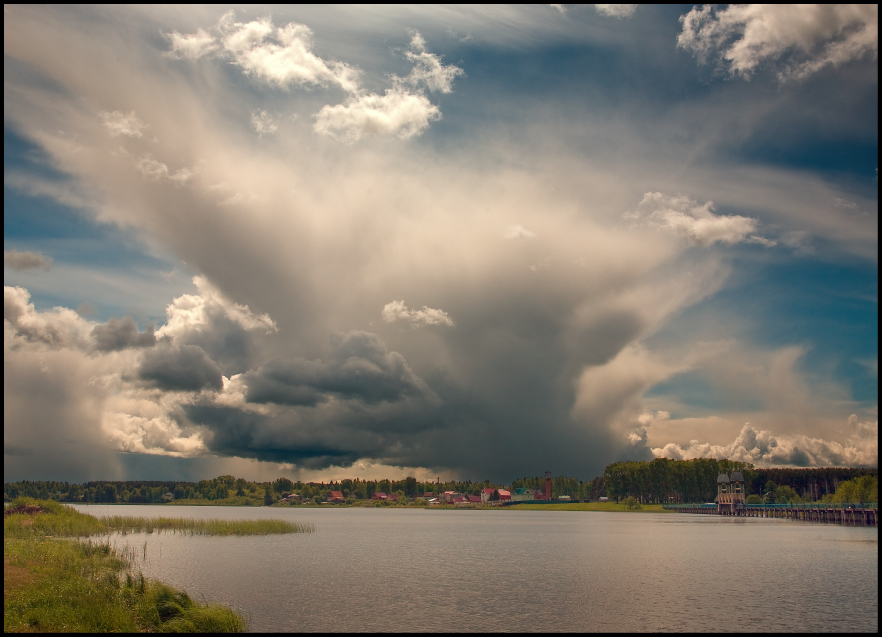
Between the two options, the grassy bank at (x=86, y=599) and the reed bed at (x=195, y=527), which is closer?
the grassy bank at (x=86, y=599)

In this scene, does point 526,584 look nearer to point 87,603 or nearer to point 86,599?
point 86,599

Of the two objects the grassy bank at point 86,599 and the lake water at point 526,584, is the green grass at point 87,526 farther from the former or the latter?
the grassy bank at point 86,599

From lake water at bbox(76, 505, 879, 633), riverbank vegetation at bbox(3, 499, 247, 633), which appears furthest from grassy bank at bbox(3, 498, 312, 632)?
lake water at bbox(76, 505, 879, 633)

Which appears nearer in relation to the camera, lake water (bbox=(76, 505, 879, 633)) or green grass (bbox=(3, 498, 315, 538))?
lake water (bbox=(76, 505, 879, 633))

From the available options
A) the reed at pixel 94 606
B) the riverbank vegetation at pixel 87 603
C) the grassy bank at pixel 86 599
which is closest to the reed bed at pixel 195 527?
the grassy bank at pixel 86 599

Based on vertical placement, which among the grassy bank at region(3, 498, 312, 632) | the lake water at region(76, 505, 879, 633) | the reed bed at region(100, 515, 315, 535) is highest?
the grassy bank at region(3, 498, 312, 632)

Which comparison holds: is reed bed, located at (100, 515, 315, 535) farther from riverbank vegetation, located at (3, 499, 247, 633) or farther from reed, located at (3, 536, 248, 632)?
reed, located at (3, 536, 248, 632)

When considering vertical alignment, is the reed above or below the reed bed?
above

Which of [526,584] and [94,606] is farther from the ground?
[94,606]

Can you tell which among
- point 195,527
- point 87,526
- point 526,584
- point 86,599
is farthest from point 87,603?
point 195,527

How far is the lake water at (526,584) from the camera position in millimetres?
36406

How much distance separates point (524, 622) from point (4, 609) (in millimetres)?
26850

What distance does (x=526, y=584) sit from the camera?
164 ft

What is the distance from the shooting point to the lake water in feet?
119
